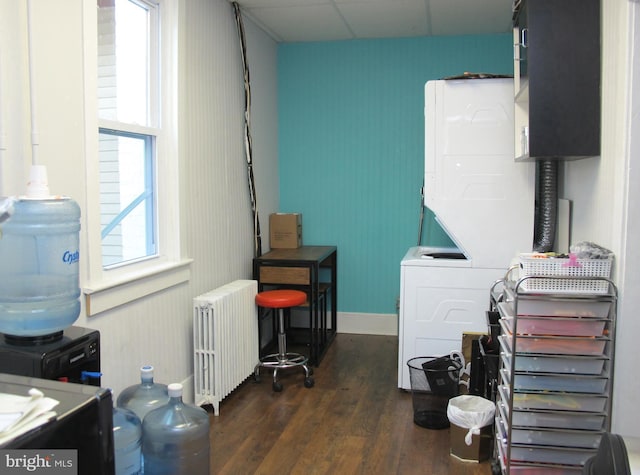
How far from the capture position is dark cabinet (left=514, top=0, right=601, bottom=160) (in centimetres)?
265

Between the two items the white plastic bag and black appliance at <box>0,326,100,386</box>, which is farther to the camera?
the white plastic bag

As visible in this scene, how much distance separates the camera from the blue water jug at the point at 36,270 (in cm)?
191

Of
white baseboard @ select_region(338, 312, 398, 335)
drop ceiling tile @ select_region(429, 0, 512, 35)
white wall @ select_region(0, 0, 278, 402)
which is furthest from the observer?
white baseboard @ select_region(338, 312, 398, 335)

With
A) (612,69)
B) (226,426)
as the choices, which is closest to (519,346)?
(612,69)

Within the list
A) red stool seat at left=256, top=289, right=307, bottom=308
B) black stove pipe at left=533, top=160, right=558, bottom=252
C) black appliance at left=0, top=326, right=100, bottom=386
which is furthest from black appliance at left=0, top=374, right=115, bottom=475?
black stove pipe at left=533, top=160, right=558, bottom=252

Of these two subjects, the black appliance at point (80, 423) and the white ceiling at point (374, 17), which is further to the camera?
the white ceiling at point (374, 17)

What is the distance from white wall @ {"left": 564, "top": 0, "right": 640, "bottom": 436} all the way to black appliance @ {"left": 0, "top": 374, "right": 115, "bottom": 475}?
78.9 inches

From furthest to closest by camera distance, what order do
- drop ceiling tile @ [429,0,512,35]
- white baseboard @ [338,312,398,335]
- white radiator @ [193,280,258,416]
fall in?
white baseboard @ [338,312,398,335] < drop ceiling tile @ [429,0,512,35] < white radiator @ [193,280,258,416]

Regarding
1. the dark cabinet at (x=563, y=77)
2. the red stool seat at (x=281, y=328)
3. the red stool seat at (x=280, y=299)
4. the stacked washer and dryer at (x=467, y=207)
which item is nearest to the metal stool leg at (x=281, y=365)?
the red stool seat at (x=281, y=328)

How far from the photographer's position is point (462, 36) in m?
4.86

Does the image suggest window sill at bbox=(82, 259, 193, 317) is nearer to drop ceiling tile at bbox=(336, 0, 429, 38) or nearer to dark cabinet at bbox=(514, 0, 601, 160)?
dark cabinet at bbox=(514, 0, 601, 160)

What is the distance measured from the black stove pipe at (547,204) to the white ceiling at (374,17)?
1308 mm

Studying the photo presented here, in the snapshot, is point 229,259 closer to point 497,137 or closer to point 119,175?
point 119,175

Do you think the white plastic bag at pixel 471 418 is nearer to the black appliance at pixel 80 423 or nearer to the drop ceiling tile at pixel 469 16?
the black appliance at pixel 80 423
